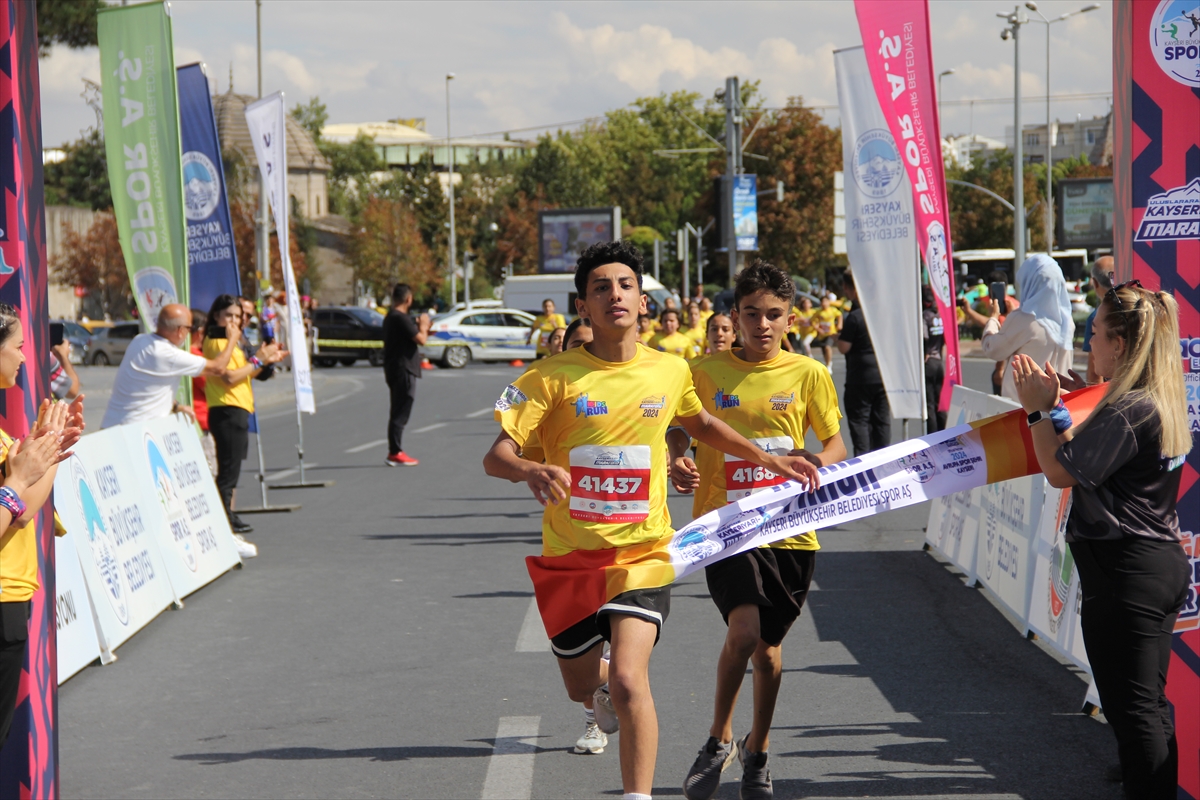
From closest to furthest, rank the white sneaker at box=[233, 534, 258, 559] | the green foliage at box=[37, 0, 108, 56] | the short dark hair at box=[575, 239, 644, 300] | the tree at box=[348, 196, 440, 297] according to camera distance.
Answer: the short dark hair at box=[575, 239, 644, 300] < the white sneaker at box=[233, 534, 258, 559] < the green foliage at box=[37, 0, 108, 56] < the tree at box=[348, 196, 440, 297]

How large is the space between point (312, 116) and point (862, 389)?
4325 inches

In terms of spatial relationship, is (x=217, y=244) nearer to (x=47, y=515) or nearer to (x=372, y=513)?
(x=372, y=513)

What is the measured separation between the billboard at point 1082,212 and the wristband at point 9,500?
6515 cm

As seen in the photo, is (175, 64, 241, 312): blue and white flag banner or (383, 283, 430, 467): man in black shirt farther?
(383, 283, 430, 467): man in black shirt

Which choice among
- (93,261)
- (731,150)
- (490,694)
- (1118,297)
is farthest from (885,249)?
(93,261)

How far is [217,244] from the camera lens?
12.8 meters

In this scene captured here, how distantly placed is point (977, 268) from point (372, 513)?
6817 cm

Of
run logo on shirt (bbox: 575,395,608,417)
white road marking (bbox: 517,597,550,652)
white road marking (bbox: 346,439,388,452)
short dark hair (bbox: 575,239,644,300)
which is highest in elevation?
short dark hair (bbox: 575,239,644,300)

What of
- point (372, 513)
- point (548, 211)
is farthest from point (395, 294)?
point (548, 211)

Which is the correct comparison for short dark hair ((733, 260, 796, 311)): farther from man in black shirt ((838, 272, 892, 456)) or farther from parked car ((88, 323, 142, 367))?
parked car ((88, 323, 142, 367))

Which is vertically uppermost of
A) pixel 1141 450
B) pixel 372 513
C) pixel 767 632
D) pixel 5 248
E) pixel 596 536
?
pixel 5 248

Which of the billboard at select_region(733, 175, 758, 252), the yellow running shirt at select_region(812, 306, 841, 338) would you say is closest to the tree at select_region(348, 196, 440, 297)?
the billboard at select_region(733, 175, 758, 252)

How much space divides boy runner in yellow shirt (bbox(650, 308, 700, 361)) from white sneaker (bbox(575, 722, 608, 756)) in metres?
8.63

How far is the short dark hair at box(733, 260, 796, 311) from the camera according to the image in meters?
5.22
